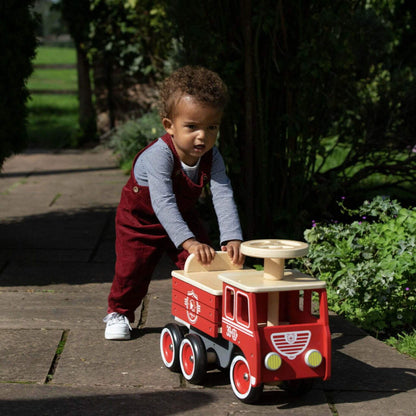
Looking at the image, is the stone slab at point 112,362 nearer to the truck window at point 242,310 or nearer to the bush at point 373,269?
the truck window at point 242,310

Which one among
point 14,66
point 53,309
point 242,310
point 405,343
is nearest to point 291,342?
point 242,310

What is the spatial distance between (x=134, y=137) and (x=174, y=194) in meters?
7.12

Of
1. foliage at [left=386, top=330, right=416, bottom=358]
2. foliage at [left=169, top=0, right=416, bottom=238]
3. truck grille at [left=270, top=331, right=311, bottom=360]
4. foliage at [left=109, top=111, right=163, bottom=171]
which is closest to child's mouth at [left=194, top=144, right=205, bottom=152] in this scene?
truck grille at [left=270, top=331, right=311, bottom=360]

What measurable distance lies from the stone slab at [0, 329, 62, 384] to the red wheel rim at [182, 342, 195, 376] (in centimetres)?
60

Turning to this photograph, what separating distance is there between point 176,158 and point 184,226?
0.35m

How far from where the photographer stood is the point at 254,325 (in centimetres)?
269

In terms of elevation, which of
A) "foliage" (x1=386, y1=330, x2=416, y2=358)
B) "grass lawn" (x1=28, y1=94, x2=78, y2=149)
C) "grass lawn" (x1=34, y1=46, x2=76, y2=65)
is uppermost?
"foliage" (x1=386, y1=330, x2=416, y2=358)

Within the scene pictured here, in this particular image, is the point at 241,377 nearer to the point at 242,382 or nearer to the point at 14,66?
the point at 242,382

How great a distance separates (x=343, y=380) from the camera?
3125mm

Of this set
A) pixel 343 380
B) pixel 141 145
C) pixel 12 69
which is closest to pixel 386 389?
pixel 343 380

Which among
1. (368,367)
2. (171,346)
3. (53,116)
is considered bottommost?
(53,116)

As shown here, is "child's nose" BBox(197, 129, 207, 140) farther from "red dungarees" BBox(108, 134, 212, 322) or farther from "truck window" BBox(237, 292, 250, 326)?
"truck window" BBox(237, 292, 250, 326)

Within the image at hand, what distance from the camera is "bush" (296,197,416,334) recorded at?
385cm

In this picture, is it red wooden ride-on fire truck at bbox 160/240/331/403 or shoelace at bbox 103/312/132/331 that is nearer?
red wooden ride-on fire truck at bbox 160/240/331/403
